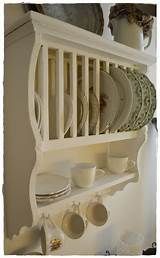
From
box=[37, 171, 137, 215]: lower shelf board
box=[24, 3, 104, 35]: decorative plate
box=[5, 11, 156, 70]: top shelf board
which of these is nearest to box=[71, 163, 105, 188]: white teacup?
box=[37, 171, 137, 215]: lower shelf board

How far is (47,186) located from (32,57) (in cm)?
40

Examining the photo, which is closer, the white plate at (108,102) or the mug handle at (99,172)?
the white plate at (108,102)

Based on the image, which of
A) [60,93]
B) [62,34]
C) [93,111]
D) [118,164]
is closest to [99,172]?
[118,164]

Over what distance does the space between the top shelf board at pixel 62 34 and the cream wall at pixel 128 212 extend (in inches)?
14.1

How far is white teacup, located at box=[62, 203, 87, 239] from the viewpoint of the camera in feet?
3.07

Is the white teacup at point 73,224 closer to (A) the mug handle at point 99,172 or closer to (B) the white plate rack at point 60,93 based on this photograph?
(A) the mug handle at point 99,172

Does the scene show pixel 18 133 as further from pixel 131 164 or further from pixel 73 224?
pixel 131 164

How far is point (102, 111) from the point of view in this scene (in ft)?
2.88

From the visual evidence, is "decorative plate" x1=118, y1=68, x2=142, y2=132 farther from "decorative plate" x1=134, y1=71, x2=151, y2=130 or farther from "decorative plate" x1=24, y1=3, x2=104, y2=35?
"decorative plate" x1=24, y1=3, x2=104, y2=35

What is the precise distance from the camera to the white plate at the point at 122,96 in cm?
88

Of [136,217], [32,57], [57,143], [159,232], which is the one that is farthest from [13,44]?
[136,217]

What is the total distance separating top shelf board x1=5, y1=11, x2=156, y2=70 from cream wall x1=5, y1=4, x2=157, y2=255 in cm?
36

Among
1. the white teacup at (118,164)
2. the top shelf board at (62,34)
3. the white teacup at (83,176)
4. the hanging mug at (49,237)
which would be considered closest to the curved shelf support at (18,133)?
the top shelf board at (62,34)

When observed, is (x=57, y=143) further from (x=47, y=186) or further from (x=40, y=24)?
(x=40, y=24)
